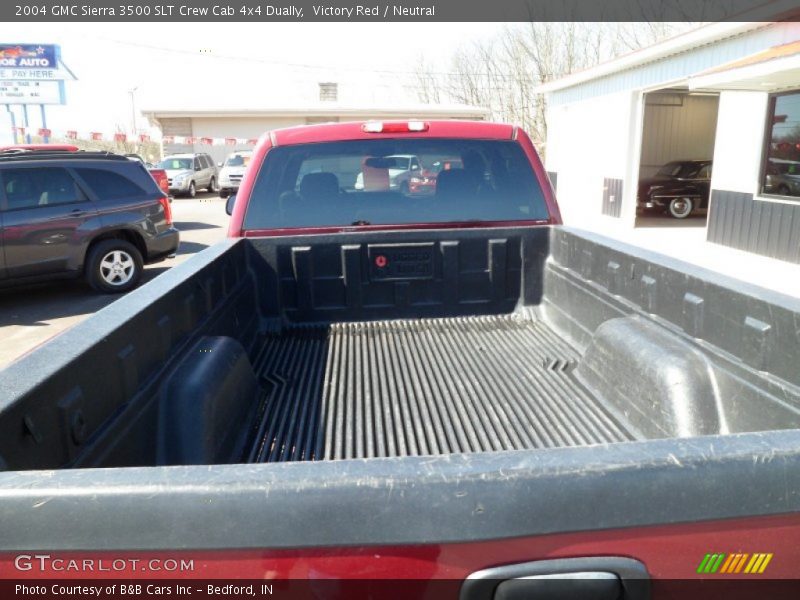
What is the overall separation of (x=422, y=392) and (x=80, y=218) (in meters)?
7.35

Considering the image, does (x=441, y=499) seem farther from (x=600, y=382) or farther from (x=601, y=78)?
(x=601, y=78)

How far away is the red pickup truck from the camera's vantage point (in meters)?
0.94

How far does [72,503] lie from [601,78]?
18.5m

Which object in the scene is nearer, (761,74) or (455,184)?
(455,184)

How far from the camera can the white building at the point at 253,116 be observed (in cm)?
3341

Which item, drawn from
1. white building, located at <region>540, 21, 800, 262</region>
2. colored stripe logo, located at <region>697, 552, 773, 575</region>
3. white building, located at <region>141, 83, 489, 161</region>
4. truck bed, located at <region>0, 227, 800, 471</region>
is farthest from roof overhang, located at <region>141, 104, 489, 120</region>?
colored stripe logo, located at <region>697, 552, 773, 575</region>

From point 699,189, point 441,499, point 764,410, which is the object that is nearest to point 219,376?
point 441,499

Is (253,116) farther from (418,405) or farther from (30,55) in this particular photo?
(418,405)

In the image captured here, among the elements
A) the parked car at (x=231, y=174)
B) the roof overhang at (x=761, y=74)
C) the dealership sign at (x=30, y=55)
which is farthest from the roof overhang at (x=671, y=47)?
the dealership sign at (x=30, y=55)

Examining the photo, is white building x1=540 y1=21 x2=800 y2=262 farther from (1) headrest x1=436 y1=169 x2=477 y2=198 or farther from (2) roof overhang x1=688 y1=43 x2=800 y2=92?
(1) headrest x1=436 y1=169 x2=477 y2=198

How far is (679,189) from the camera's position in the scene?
58.1 feet

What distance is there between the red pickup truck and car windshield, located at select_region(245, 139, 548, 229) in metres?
0.01

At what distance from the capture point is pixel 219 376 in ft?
7.64

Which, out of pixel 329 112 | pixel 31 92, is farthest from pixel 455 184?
Result: pixel 31 92
